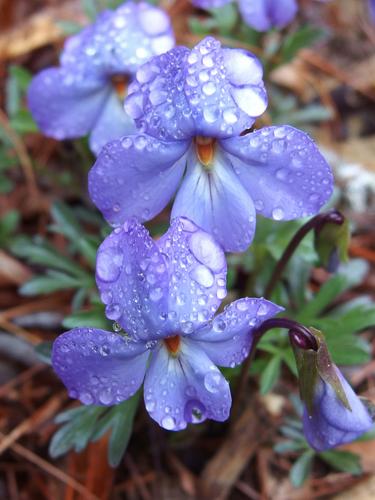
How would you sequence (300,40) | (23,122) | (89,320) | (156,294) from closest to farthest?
(156,294)
(89,320)
(23,122)
(300,40)

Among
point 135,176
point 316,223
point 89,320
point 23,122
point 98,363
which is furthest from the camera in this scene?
point 23,122

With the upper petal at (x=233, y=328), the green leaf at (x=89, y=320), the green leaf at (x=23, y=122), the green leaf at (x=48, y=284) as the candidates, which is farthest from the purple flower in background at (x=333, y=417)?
the green leaf at (x=23, y=122)

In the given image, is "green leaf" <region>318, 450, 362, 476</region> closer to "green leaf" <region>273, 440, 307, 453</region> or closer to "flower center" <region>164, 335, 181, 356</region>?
"green leaf" <region>273, 440, 307, 453</region>

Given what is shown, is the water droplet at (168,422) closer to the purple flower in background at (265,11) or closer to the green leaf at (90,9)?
the purple flower in background at (265,11)

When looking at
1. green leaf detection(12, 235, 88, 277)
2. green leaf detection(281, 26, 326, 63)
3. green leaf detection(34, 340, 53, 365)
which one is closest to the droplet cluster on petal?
green leaf detection(34, 340, 53, 365)

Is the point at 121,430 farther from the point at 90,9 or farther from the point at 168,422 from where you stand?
the point at 90,9

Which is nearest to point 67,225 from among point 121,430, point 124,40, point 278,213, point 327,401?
point 124,40

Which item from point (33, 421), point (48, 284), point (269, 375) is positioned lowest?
point (33, 421)
